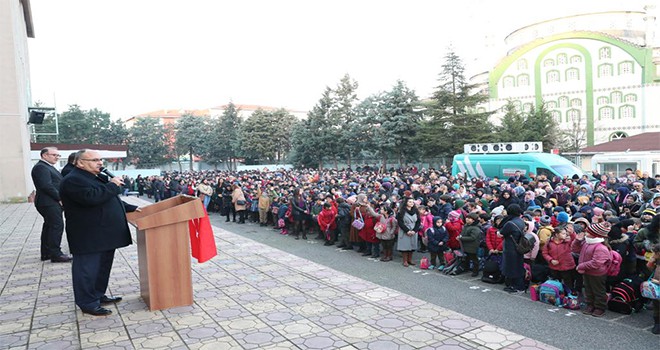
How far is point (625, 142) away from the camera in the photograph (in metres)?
29.9

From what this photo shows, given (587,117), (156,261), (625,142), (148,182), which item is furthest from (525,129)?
(156,261)

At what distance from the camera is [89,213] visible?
4.56m

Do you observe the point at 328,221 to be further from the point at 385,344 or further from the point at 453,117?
the point at 453,117

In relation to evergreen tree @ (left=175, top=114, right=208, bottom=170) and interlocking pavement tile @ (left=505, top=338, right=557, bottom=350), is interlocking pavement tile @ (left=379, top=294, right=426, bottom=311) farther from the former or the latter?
evergreen tree @ (left=175, top=114, right=208, bottom=170)

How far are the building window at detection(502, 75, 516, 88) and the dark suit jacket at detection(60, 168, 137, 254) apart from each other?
47.1m

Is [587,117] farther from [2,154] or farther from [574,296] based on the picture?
[2,154]

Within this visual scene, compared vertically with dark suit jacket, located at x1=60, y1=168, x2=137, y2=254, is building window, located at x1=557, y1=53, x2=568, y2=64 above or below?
above

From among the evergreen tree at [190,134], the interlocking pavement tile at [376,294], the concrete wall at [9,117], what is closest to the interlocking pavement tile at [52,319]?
the interlocking pavement tile at [376,294]

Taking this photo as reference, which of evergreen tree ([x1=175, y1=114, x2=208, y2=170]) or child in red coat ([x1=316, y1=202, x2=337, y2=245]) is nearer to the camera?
child in red coat ([x1=316, y1=202, x2=337, y2=245])

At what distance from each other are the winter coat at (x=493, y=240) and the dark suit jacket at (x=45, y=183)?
23.6 feet

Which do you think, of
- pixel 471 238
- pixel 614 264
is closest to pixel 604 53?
pixel 471 238

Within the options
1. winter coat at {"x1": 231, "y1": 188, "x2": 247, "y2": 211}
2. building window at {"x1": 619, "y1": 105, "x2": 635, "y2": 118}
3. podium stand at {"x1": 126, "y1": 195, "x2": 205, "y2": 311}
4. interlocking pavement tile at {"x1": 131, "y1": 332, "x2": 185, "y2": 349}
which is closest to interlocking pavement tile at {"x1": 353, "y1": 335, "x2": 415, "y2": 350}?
interlocking pavement tile at {"x1": 131, "y1": 332, "x2": 185, "y2": 349}

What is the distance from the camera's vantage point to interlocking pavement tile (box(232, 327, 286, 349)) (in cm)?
411

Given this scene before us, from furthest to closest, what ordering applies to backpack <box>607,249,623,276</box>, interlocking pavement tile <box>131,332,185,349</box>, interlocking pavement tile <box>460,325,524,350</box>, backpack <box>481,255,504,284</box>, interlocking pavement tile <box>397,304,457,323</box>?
backpack <box>481,255,504,284</box>, backpack <box>607,249,623,276</box>, interlocking pavement tile <box>397,304,457,323</box>, interlocking pavement tile <box>460,325,524,350</box>, interlocking pavement tile <box>131,332,185,349</box>
